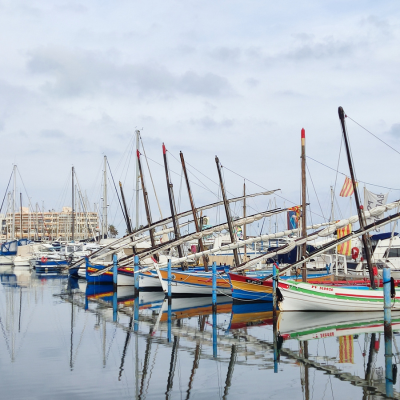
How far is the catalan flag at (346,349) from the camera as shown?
20.5 metres

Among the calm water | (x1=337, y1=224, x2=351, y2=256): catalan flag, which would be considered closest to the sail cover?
(x1=337, y1=224, x2=351, y2=256): catalan flag

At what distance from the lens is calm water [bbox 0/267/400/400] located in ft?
54.6

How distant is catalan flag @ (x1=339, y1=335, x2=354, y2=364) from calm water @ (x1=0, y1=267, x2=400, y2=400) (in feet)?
0.13

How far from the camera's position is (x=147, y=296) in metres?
42.4

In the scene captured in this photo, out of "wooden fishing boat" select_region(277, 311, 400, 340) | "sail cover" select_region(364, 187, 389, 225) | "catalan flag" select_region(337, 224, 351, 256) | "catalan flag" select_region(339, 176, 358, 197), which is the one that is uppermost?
"catalan flag" select_region(339, 176, 358, 197)

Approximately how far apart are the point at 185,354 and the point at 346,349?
6.44 meters

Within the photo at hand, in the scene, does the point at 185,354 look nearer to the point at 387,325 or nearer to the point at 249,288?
the point at 387,325

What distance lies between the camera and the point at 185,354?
2145 centimetres

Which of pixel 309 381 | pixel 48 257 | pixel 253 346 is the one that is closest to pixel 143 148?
pixel 48 257

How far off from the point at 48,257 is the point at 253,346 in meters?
57.0

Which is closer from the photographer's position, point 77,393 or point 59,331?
point 77,393

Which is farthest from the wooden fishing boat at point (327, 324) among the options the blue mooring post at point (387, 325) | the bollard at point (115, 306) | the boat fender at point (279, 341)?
the bollard at point (115, 306)

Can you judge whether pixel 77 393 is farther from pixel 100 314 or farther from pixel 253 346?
pixel 100 314

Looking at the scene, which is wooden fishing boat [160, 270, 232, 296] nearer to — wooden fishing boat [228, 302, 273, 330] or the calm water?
wooden fishing boat [228, 302, 273, 330]
